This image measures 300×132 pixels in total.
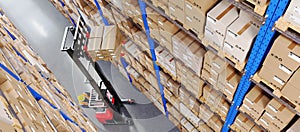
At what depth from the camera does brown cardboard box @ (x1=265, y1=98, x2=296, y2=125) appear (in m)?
2.92

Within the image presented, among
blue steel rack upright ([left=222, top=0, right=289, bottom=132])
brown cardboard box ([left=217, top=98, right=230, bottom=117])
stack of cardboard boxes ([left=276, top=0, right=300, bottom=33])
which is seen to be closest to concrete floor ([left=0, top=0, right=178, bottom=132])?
brown cardboard box ([left=217, top=98, right=230, bottom=117])

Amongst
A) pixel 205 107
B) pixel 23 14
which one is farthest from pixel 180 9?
pixel 23 14

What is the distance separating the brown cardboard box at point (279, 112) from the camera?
2.92m

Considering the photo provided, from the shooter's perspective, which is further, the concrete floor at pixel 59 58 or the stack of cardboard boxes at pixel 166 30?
the concrete floor at pixel 59 58

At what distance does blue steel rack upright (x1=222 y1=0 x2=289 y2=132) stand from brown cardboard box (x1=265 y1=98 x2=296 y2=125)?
33 cm

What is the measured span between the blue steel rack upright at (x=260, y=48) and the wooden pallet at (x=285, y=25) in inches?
1.4

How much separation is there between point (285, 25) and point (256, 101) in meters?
1.21

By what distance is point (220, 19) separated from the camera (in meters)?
2.91

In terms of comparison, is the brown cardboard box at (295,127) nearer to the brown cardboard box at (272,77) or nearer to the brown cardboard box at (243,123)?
the brown cardboard box at (272,77)

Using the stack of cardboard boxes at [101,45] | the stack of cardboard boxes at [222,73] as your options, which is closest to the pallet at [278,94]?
the stack of cardboard boxes at [222,73]

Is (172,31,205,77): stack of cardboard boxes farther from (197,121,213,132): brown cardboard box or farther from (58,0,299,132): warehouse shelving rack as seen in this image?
(197,121,213,132): brown cardboard box

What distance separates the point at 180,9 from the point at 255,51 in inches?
42.4

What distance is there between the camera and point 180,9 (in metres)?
3.34

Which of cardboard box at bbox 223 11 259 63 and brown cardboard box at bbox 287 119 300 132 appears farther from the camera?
brown cardboard box at bbox 287 119 300 132
